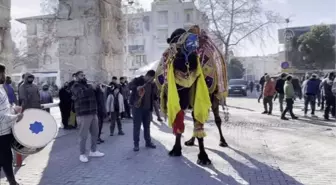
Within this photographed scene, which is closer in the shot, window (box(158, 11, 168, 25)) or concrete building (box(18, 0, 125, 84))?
concrete building (box(18, 0, 125, 84))

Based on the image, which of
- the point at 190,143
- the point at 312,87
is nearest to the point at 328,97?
the point at 312,87

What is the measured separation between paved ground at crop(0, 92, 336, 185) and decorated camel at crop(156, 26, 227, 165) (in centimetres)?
59

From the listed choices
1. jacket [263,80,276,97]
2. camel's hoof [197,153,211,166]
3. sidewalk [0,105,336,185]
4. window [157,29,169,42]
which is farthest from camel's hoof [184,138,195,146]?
window [157,29,169,42]

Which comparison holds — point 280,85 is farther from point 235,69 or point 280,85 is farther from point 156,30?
point 156,30

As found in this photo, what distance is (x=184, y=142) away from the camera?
835 centimetres

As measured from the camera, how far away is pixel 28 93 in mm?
8477

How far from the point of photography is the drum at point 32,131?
16.2 ft

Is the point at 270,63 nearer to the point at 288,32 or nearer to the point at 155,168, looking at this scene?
the point at 288,32

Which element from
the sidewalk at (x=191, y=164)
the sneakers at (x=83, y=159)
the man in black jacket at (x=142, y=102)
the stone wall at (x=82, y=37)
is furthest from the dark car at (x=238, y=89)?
the sneakers at (x=83, y=159)

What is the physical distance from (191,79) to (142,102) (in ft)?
5.36

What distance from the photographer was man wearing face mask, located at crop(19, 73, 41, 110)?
844 cm

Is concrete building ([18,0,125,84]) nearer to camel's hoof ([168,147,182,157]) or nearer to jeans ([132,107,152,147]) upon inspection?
jeans ([132,107,152,147])

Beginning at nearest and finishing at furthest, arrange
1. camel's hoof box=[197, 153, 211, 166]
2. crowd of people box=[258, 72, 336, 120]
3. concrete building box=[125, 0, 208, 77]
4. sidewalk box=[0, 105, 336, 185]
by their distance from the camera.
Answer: sidewalk box=[0, 105, 336, 185], camel's hoof box=[197, 153, 211, 166], crowd of people box=[258, 72, 336, 120], concrete building box=[125, 0, 208, 77]

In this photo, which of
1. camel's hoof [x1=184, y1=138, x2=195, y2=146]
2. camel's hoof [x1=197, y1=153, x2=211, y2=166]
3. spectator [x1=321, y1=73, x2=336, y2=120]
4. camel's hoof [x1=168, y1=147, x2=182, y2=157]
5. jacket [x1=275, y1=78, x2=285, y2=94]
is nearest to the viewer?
camel's hoof [x1=197, y1=153, x2=211, y2=166]
